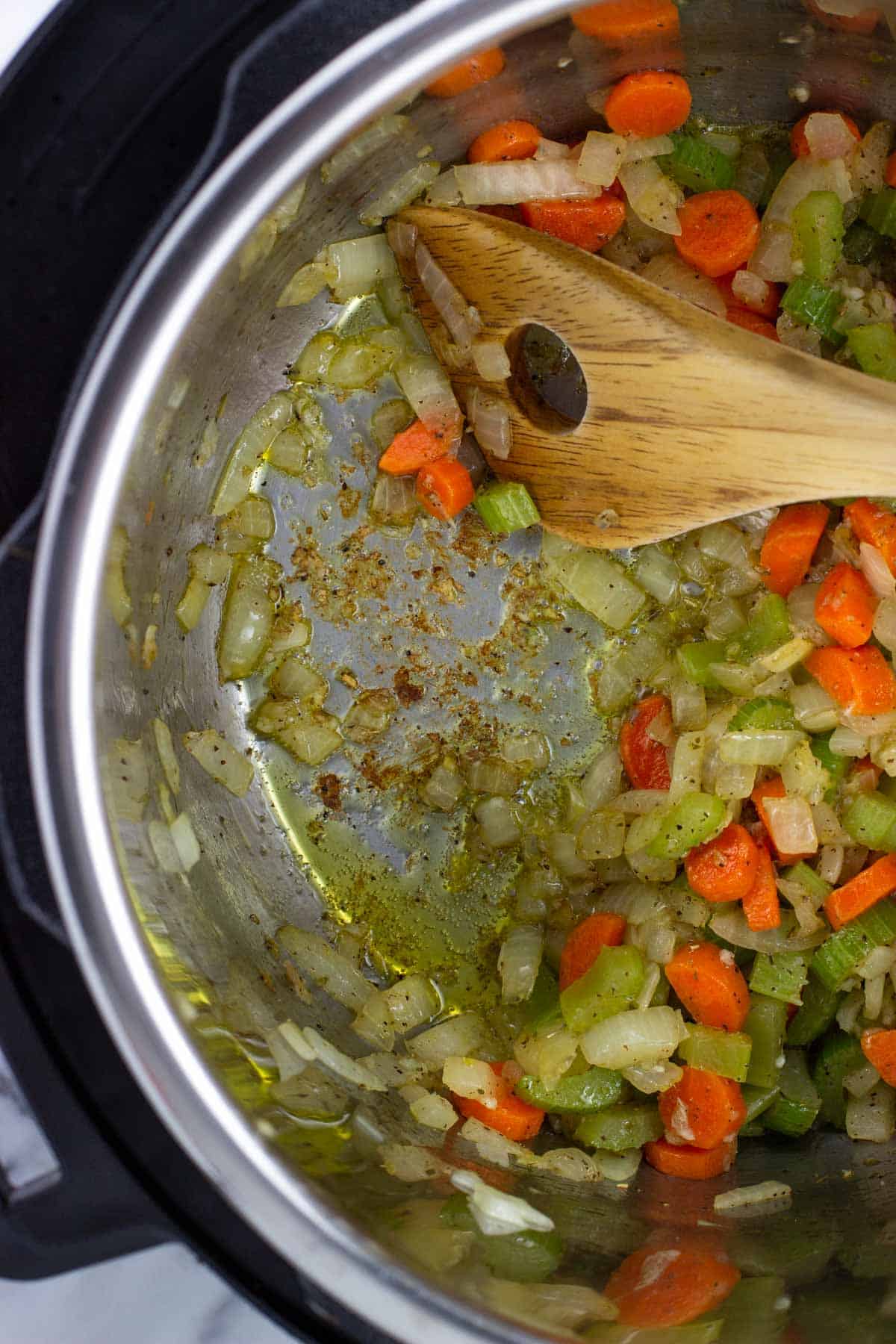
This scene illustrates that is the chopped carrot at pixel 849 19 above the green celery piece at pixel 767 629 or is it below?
above

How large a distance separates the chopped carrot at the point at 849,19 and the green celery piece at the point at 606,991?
168 cm

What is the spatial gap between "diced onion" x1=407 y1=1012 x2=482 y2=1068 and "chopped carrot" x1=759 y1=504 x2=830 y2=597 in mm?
1100

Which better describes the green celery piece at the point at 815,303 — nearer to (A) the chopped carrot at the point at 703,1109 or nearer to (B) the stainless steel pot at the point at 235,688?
(B) the stainless steel pot at the point at 235,688

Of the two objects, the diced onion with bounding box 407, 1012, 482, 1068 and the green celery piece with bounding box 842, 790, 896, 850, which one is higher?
the green celery piece with bounding box 842, 790, 896, 850

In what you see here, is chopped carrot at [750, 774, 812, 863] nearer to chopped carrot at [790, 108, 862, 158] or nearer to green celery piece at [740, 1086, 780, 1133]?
green celery piece at [740, 1086, 780, 1133]

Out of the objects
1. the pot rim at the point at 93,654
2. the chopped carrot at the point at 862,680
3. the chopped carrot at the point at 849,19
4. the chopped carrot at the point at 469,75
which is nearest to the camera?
the pot rim at the point at 93,654

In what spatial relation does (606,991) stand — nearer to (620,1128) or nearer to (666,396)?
(620,1128)

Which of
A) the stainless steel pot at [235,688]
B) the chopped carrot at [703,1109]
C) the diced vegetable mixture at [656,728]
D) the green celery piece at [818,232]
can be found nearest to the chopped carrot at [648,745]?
the diced vegetable mixture at [656,728]

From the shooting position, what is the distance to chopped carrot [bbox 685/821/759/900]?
2174 mm

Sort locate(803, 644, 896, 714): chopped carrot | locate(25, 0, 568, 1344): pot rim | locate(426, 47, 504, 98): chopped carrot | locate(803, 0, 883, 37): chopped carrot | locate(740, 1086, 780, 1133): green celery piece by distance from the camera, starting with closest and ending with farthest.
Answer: locate(25, 0, 568, 1344): pot rim
locate(426, 47, 504, 98): chopped carrot
locate(803, 0, 883, 37): chopped carrot
locate(803, 644, 896, 714): chopped carrot
locate(740, 1086, 780, 1133): green celery piece

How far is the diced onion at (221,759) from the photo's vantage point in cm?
221

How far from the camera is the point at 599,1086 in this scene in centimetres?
216

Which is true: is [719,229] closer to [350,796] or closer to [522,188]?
[522,188]

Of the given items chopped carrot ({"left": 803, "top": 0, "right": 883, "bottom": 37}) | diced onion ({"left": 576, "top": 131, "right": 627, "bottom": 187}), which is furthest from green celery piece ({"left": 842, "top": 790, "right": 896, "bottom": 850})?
chopped carrot ({"left": 803, "top": 0, "right": 883, "bottom": 37})
